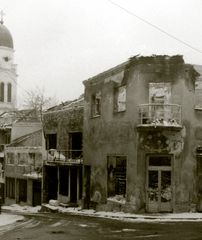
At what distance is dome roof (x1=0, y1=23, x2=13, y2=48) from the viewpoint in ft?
257

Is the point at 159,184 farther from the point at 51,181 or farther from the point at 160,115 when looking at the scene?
the point at 51,181

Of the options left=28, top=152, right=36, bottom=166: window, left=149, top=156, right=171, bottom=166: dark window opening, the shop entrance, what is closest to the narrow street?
the shop entrance

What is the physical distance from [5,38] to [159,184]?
5655cm

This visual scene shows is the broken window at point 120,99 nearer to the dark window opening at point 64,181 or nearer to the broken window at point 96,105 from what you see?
the broken window at point 96,105

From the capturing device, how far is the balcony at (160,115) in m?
26.5

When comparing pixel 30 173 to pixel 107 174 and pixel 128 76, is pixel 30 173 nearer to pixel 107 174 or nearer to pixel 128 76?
pixel 107 174

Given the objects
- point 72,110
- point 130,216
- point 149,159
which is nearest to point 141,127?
point 149,159

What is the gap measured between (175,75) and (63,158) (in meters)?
12.3

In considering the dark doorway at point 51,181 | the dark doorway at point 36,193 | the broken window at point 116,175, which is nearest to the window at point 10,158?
the dark doorway at point 36,193

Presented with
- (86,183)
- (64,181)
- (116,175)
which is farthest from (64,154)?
(116,175)

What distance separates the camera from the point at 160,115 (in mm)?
26719

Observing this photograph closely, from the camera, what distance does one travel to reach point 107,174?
97.3ft

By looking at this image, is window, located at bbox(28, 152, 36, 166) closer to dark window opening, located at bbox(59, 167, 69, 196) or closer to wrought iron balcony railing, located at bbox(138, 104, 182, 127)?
dark window opening, located at bbox(59, 167, 69, 196)

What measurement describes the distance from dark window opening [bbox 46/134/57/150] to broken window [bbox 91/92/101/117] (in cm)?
735
